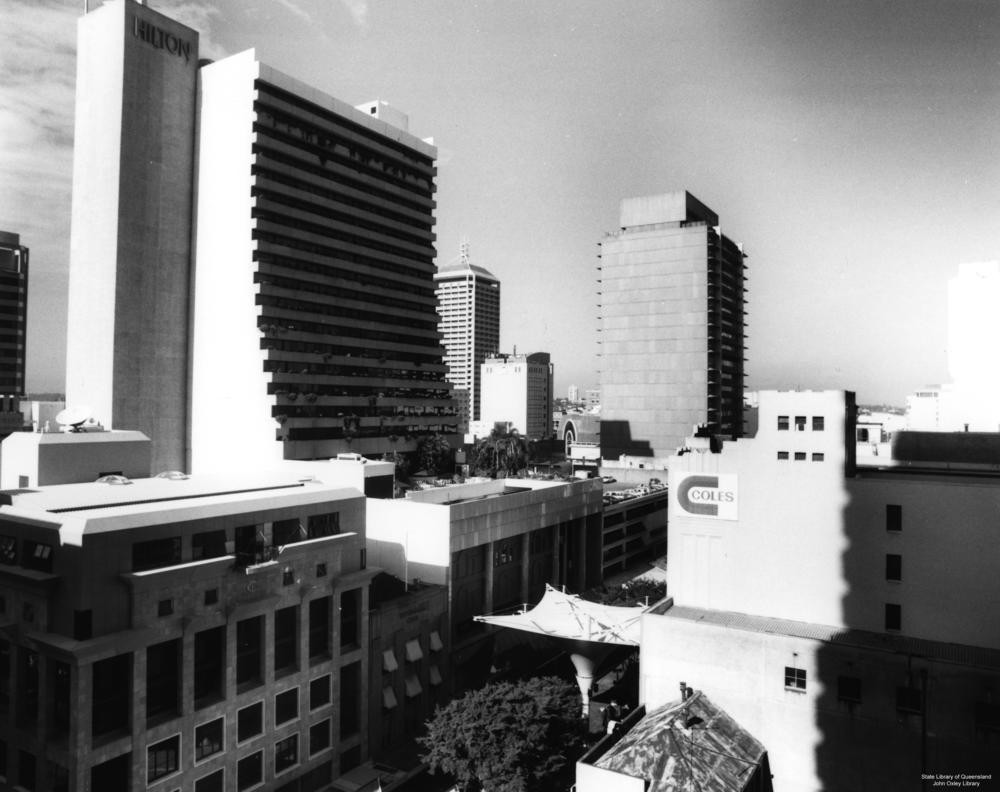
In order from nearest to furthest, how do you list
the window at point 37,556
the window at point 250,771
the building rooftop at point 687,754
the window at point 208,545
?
the building rooftop at point 687,754 → the window at point 37,556 → the window at point 208,545 → the window at point 250,771

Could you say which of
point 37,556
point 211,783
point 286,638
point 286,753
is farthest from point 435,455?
point 37,556

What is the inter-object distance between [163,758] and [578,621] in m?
29.1

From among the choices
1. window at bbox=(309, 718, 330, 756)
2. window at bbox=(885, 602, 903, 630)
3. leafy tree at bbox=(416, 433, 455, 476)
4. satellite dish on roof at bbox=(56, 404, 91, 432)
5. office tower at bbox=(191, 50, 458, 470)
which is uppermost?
office tower at bbox=(191, 50, 458, 470)

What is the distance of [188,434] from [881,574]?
9106cm

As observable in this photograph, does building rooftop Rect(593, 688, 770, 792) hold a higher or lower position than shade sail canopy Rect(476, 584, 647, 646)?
lower

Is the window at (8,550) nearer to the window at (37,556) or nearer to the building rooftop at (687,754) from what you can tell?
the window at (37,556)

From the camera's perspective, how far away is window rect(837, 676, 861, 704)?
147 ft

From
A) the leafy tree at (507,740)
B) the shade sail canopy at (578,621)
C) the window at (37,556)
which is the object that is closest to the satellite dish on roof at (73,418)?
the window at (37,556)

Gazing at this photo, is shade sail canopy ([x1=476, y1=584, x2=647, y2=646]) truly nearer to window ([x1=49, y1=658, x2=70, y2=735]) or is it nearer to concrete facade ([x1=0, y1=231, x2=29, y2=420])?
window ([x1=49, y1=658, x2=70, y2=735])

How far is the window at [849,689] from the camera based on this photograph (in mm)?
44844

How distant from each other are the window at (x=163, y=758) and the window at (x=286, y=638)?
285 inches

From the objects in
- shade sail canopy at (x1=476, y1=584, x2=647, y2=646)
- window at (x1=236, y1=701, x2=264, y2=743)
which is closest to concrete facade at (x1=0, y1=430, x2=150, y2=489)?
window at (x1=236, y1=701, x2=264, y2=743)

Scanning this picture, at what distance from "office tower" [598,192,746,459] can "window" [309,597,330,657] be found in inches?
4945

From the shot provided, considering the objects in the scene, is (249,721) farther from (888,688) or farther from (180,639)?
(888,688)
